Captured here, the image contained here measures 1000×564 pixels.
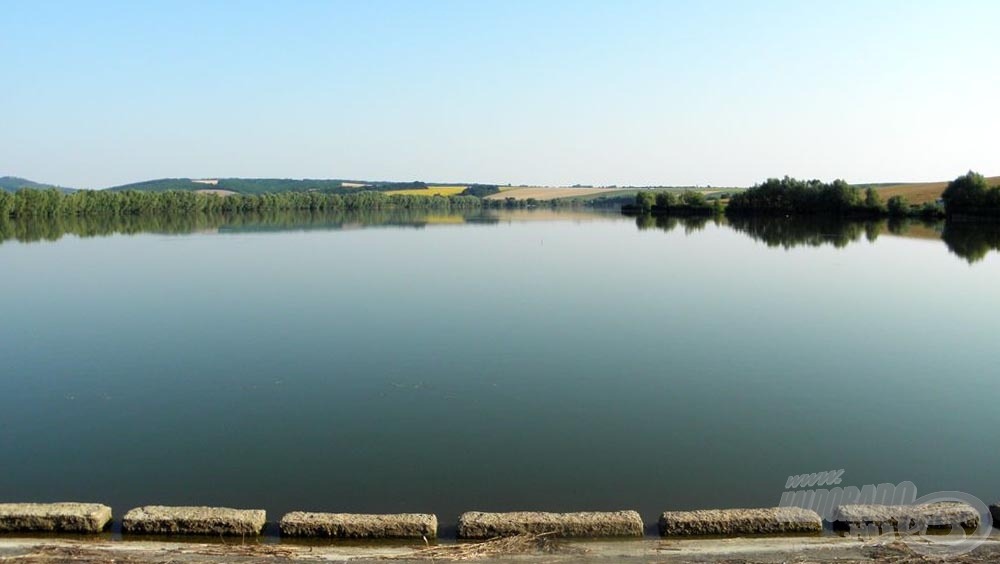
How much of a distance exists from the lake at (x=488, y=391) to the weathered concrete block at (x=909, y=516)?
29.9 inches

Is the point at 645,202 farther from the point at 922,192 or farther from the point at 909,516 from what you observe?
the point at 909,516

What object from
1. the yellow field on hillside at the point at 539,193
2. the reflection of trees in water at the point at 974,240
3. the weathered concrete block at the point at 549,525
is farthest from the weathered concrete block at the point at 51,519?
the yellow field on hillside at the point at 539,193

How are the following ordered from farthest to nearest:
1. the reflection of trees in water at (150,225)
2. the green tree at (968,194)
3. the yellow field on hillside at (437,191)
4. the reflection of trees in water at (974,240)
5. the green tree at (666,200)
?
the yellow field on hillside at (437,191) → the green tree at (666,200) → the green tree at (968,194) → the reflection of trees in water at (150,225) → the reflection of trees in water at (974,240)

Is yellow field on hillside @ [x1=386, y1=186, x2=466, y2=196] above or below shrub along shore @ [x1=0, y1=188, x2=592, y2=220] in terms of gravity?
above

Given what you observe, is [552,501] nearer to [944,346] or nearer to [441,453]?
[441,453]

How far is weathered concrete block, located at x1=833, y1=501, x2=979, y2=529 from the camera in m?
4.41

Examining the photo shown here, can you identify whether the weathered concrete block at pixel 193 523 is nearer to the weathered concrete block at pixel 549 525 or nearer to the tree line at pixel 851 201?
the weathered concrete block at pixel 549 525

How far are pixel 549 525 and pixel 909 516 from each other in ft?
7.31

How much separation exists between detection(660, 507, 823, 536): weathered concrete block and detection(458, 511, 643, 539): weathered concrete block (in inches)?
8.9

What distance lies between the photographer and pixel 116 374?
28.5 ft

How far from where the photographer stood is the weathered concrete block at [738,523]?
432cm

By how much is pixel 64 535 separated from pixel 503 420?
369cm

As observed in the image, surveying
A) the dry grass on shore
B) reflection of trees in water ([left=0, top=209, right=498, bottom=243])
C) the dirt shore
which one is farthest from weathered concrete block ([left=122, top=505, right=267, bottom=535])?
reflection of trees in water ([left=0, top=209, right=498, bottom=243])

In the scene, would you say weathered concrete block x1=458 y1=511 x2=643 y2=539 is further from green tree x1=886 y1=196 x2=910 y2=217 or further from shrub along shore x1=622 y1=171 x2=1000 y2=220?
green tree x1=886 y1=196 x2=910 y2=217
